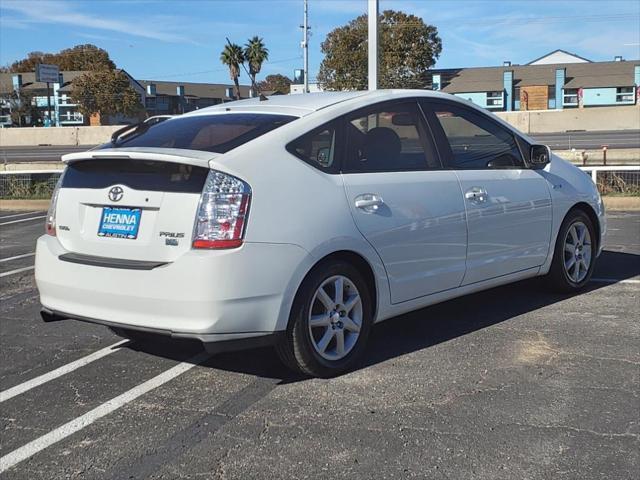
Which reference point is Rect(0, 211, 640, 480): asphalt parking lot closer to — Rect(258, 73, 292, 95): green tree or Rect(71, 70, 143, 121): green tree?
Rect(71, 70, 143, 121): green tree

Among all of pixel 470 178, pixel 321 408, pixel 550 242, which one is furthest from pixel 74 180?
pixel 550 242

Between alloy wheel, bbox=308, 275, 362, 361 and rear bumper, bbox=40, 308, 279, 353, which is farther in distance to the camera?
alloy wheel, bbox=308, 275, 362, 361

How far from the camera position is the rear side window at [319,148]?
4.02 metres

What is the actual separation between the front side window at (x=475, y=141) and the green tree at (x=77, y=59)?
82744 millimetres

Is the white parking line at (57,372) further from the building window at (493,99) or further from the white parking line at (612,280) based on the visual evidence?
the building window at (493,99)

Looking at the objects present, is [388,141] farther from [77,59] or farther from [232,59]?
[77,59]

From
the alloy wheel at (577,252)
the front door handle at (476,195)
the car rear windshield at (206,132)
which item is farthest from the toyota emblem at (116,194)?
the alloy wheel at (577,252)

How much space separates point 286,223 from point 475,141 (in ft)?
6.81

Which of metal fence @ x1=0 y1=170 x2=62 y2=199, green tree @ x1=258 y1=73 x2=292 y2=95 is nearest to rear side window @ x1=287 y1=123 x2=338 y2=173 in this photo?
metal fence @ x1=0 y1=170 x2=62 y2=199

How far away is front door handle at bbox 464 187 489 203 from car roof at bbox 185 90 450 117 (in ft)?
2.44

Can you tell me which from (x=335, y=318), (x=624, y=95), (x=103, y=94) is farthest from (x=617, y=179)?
(x=103, y=94)

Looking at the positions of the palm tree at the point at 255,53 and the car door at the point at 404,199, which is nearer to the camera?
the car door at the point at 404,199

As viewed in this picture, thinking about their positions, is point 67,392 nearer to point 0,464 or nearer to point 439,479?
point 0,464

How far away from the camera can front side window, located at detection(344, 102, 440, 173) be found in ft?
14.2
